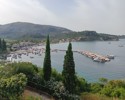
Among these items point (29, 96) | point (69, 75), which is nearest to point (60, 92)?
point (69, 75)

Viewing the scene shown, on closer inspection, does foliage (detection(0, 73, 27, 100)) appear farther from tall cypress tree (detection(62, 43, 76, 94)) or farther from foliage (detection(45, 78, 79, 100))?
tall cypress tree (detection(62, 43, 76, 94))

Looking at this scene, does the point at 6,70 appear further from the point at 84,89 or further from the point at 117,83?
the point at 117,83

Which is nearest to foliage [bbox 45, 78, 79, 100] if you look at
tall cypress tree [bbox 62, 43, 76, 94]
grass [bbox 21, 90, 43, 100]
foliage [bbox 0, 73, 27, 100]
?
tall cypress tree [bbox 62, 43, 76, 94]

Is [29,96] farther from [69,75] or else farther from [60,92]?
[69,75]

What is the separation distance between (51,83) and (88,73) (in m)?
48.5

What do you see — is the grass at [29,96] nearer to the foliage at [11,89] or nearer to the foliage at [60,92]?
the foliage at [11,89]

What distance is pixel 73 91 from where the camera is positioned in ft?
96.2

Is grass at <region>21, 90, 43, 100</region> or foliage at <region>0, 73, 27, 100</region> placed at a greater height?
foliage at <region>0, 73, 27, 100</region>

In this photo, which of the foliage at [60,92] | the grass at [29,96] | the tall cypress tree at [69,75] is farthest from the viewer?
the tall cypress tree at [69,75]

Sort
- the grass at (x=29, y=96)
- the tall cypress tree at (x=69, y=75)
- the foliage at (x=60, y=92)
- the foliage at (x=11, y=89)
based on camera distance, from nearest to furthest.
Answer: the foliage at (x=11, y=89) < the grass at (x=29, y=96) < the foliage at (x=60, y=92) < the tall cypress tree at (x=69, y=75)

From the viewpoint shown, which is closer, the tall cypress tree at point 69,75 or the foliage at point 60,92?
the foliage at point 60,92

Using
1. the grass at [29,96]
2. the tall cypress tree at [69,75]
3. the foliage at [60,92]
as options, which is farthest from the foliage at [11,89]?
the tall cypress tree at [69,75]

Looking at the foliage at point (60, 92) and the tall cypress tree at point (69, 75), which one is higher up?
the tall cypress tree at point (69, 75)

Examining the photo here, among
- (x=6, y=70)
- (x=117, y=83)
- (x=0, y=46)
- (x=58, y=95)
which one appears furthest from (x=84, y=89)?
(x=0, y=46)
